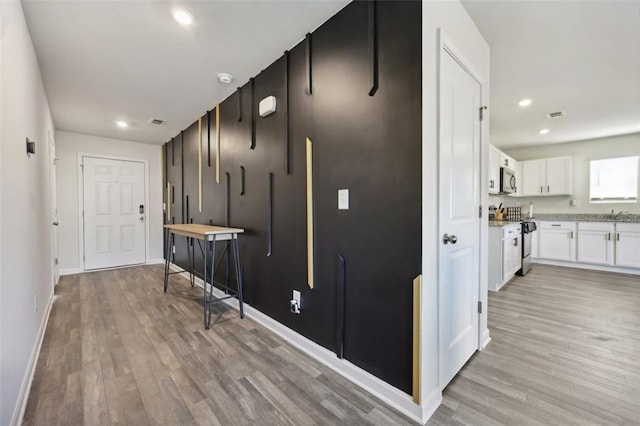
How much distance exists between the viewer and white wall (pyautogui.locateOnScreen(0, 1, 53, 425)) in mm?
1309

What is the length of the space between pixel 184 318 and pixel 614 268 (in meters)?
6.60

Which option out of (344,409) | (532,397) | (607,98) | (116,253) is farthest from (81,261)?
(607,98)

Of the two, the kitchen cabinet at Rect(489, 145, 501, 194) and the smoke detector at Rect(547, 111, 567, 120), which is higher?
the smoke detector at Rect(547, 111, 567, 120)

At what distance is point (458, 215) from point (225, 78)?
7.99 ft

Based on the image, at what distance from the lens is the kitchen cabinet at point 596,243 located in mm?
4496

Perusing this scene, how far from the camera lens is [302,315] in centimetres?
207

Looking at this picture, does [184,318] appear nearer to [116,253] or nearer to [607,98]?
[116,253]

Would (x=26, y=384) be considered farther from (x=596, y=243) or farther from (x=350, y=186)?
(x=596, y=243)

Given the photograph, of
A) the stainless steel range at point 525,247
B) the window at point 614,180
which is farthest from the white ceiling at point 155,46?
the window at point 614,180

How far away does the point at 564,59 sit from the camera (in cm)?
239

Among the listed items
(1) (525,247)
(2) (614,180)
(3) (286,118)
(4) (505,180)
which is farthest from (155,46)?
(2) (614,180)

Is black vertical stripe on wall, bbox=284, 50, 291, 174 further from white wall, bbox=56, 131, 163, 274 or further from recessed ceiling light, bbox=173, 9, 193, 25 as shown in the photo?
white wall, bbox=56, 131, 163, 274

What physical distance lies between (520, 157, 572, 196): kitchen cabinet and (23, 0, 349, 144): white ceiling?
228 inches

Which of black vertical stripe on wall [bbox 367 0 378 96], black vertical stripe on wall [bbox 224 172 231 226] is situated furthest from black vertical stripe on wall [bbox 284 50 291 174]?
black vertical stripe on wall [bbox 224 172 231 226]
